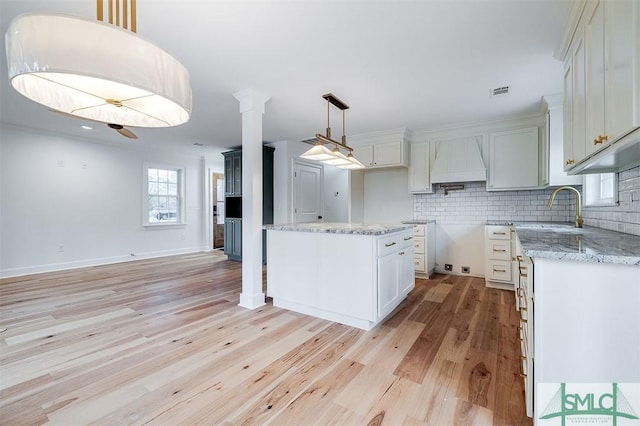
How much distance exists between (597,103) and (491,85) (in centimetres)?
165

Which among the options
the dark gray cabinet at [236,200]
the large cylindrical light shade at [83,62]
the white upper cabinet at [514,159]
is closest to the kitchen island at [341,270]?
the large cylindrical light shade at [83,62]

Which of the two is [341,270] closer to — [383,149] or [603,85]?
[603,85]

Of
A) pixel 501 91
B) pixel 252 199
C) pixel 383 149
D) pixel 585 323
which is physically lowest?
pixel 585 323

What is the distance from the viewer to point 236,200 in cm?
612

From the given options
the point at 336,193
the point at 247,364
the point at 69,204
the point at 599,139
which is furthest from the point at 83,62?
the point at 336,193

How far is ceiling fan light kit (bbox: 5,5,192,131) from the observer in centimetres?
98

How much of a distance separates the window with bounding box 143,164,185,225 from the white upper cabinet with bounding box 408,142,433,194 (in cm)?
525

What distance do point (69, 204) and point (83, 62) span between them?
5518 millimetres

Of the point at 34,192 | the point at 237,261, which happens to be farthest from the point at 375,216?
the point at 34,192

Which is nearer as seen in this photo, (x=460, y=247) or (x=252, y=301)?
(x=252, y=301)

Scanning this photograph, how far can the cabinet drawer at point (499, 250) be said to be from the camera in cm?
366

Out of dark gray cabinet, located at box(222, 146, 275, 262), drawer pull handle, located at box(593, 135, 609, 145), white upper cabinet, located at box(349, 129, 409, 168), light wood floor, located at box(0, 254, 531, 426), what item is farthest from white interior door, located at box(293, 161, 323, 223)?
drawer pull handle, located at box(593, 135, 609, 145)

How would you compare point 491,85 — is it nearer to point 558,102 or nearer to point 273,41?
point 558,102

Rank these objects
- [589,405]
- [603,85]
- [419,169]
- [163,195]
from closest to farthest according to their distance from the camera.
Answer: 1. [589,405]
2. [603,85]
3. [419,169]
4. [163,195]
